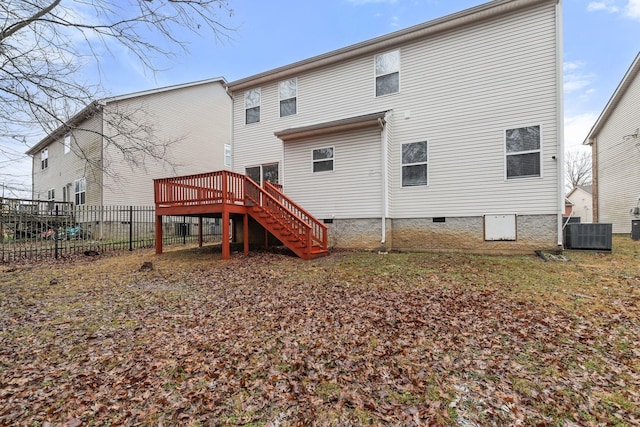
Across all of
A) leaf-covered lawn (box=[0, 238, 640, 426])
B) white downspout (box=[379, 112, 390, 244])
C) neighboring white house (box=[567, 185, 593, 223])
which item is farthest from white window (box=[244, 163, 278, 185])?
neighboring white house (box=[567, 185, 593, 223])

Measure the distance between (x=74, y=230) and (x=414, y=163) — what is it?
14.3 meters

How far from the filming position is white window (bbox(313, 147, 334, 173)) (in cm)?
1060

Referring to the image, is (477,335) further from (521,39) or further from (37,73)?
(521,39)

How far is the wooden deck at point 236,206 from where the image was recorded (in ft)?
28.2

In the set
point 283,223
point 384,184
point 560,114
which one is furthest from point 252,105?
point 560,114

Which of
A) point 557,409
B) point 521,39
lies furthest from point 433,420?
point 521,39

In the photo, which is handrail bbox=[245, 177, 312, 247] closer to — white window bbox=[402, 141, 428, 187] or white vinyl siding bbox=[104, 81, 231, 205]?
white window bbox=[402, 141, 428, 187]

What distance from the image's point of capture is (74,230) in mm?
12758

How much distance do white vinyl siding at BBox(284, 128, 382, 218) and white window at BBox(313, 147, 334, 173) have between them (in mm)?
165

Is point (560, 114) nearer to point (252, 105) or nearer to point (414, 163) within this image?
point (414, 163)

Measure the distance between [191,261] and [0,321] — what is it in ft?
14.5

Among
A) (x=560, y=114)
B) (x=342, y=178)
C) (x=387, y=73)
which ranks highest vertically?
(x=387, y=73)

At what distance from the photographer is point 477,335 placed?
370 centimetres

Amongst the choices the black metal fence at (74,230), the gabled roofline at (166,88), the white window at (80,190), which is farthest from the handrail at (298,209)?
the white window at (80,190)
